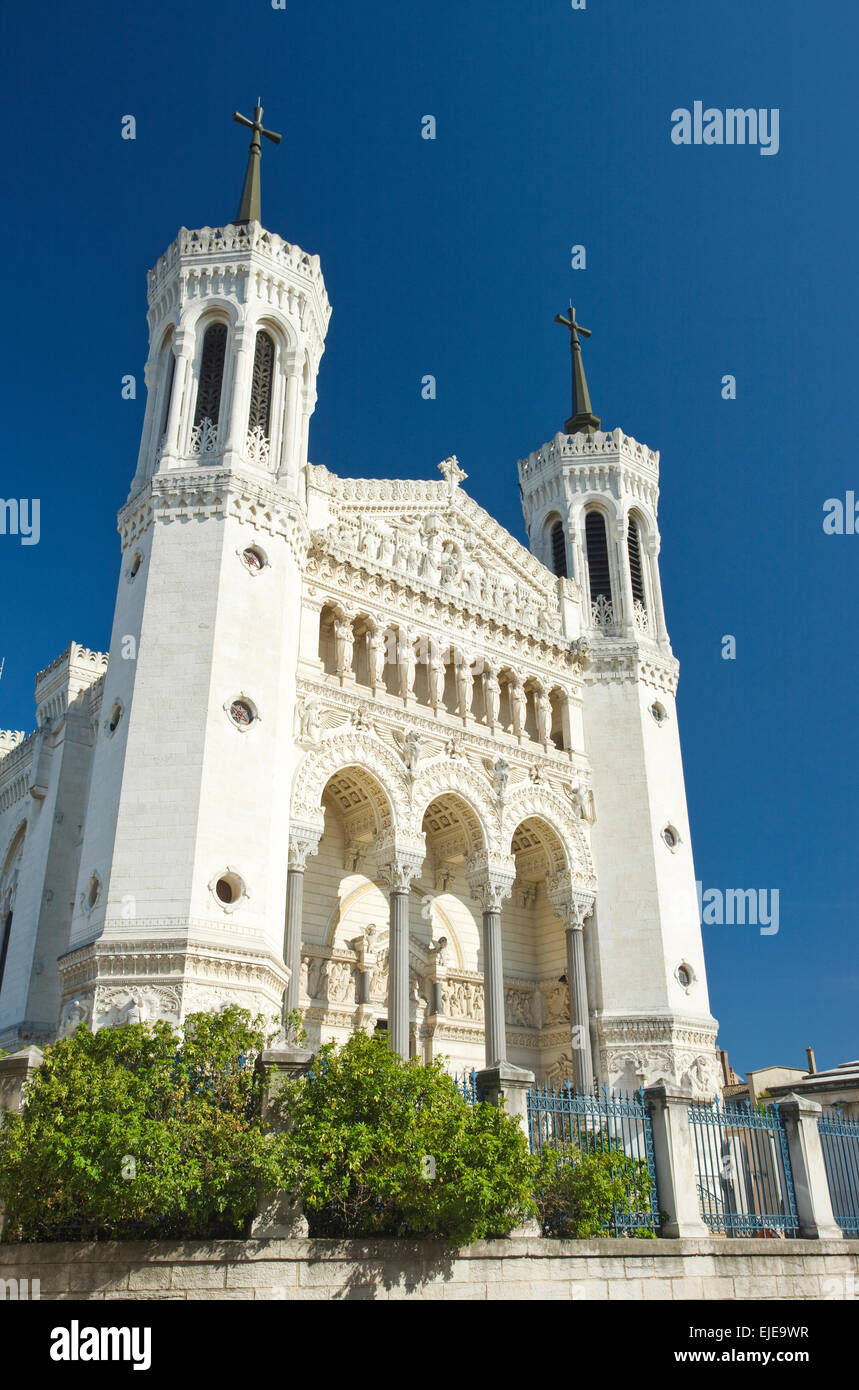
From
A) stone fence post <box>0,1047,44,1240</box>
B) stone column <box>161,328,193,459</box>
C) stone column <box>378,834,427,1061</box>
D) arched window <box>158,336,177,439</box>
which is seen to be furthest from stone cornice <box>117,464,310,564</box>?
stone fence post <box>0,1047,44,1240</box>

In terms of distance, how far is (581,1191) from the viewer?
1538 cm

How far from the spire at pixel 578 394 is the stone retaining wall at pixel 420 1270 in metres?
27.7

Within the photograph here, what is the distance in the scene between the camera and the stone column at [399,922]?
955 inches

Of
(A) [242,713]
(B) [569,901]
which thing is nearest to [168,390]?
(A) [242,713]

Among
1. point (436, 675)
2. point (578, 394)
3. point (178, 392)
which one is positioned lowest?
point (436, 675)

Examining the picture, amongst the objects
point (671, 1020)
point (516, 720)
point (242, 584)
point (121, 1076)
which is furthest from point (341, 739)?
point (121, 1076)

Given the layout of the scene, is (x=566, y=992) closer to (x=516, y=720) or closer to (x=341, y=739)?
(x=516, y=720)

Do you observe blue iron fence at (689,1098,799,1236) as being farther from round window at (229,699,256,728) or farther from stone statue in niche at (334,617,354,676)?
stone statue in niche at (334,617,354,676)

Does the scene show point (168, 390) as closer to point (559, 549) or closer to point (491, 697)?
point (491, 697)

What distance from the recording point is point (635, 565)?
118 ft

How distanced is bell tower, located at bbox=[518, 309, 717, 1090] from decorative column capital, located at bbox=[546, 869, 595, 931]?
501 mm

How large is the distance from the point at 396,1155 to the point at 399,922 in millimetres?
11678

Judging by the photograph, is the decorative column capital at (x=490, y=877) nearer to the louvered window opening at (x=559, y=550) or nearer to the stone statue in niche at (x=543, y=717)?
the stone statue in niche at (x=543, y=717)

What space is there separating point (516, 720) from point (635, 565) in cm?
817
